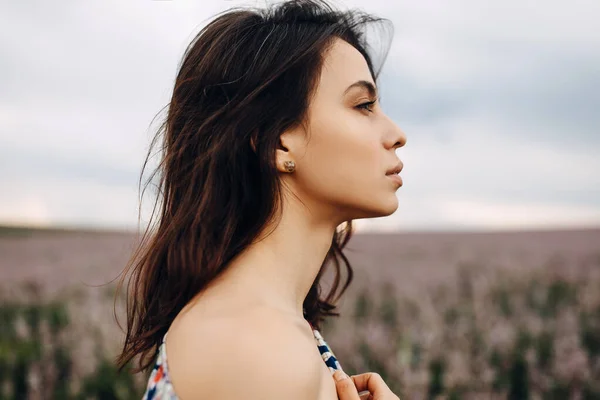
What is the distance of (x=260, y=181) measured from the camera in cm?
195

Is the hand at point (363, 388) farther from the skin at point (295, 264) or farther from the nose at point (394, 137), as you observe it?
the nose at point (394, 137)

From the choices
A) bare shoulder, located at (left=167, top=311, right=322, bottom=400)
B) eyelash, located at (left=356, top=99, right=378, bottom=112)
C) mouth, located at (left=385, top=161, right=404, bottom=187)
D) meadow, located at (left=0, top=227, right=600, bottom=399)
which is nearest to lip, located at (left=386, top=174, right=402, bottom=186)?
mouth, located at (left=385, top=161, right=404, bottom=187)

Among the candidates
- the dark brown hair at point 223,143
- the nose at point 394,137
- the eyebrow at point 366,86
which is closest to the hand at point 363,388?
the dark brown hair at point 223,143

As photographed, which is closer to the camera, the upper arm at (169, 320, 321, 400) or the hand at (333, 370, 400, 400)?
the upper arm at (169, 320, 321, 400)

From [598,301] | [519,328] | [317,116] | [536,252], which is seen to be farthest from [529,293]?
[317,116]

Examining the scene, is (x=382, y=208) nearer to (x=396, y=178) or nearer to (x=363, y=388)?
(x=396, y=178)

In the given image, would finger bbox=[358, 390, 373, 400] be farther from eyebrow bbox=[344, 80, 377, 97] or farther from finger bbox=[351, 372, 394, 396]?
eyebrow bbox=[344, 80, 377, 97]

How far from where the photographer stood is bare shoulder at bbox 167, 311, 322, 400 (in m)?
1.54

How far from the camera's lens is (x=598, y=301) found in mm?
5996

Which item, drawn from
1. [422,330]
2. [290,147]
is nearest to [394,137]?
[290,147]

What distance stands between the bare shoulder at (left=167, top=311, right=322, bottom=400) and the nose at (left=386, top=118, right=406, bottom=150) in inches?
24.5

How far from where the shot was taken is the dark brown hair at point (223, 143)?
6.21 ft

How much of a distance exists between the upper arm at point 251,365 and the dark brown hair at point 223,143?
274mm

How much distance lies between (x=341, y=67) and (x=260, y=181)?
0.41 meters
